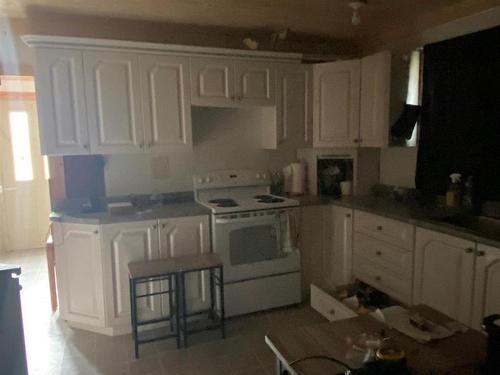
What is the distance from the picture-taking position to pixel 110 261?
2.70 m

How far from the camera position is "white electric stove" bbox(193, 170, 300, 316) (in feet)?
9.46

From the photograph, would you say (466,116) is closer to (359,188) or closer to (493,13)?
(493,13)

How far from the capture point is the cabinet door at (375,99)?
9.71ft

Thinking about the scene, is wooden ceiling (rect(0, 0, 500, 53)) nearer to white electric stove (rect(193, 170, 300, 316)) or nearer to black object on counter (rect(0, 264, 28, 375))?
white electric stove (rect(193, 170, 300, 316))

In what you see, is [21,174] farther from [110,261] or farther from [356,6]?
[356,6]

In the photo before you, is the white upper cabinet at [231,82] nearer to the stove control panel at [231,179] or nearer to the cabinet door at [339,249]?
the stove control panel at [231,179]

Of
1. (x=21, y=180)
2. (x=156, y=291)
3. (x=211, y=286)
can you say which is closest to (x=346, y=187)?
(x=211, y=286)

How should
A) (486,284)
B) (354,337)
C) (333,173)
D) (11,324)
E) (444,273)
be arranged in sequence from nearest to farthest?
(354,337) < (11,324) < (486,284) < (444,273) < (333,173)

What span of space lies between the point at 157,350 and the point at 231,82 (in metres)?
2.13

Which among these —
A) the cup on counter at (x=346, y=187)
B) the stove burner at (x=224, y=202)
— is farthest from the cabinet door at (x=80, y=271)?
the cup on counter at (x=346, y=187)

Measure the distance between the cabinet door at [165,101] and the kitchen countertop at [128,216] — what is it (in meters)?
0.49

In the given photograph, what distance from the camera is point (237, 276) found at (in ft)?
9.62

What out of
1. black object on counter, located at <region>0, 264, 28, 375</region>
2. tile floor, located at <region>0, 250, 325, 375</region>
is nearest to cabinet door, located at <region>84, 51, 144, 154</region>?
black object on counter, located at <region>0, 264, 28, 375</region>

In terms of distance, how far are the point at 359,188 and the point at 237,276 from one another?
56.9 inches
